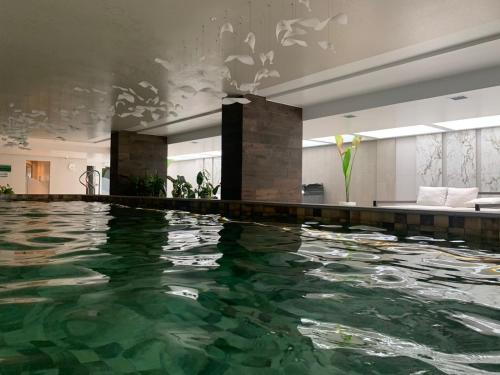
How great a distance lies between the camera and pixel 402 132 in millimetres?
11305

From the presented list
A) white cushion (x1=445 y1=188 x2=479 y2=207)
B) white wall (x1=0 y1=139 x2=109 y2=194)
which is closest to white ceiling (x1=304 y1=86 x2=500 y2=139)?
white cushion (x1=445 y1=188 x2=479 y2=207)

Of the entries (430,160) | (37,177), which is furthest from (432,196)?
(37,177)

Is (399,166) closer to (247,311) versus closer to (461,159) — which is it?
(461,159)

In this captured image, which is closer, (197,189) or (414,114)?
(414,114)

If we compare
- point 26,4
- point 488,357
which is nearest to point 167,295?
point 488,357

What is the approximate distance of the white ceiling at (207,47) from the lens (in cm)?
430

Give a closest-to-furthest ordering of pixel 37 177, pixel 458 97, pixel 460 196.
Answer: pixel 458 97, pixel 460 196, pixel 37 177

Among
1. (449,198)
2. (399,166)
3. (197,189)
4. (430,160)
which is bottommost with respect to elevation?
(449,198)

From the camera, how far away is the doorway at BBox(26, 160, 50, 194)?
1986 centimetres

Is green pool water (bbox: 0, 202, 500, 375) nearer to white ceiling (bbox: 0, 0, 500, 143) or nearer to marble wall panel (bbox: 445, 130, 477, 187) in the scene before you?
white ceiling (bbox: 0, 0, 500, 143)

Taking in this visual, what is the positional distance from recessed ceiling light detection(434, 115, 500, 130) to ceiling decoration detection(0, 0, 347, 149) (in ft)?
17.5

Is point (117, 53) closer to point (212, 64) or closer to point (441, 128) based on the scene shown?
point (212, 64)

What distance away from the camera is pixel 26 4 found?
4.21 metres

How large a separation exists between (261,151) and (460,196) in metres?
5.05
